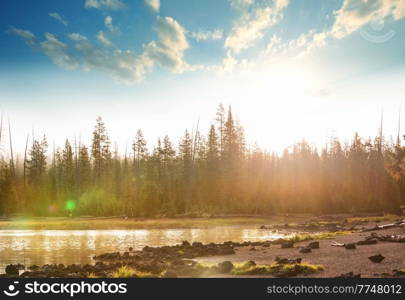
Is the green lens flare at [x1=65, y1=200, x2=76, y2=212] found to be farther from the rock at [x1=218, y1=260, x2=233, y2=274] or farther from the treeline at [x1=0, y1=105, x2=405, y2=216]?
the rock at [x1=218, y1=260, x2=233, y2=274]

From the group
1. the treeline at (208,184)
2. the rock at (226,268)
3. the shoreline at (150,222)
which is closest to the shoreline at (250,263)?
the rock at (226,268)

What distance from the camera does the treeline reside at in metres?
58.5

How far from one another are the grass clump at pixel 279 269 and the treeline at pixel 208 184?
40671 mm

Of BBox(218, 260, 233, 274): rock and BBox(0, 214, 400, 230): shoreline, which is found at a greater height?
BBox(218, 260, 233, 274): rock

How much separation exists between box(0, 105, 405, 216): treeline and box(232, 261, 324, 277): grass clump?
40.7 m

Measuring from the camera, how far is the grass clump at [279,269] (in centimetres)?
1409

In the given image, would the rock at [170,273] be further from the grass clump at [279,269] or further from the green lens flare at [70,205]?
the green lens flare at [70,205]

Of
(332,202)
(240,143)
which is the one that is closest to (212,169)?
(240,143)

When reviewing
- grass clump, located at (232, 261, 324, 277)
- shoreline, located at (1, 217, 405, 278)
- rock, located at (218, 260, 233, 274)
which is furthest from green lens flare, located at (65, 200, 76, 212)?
grass clump, located at (232, 261, 324, 277)

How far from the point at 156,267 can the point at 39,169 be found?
68545 mm

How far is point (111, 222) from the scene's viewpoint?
48969 mm

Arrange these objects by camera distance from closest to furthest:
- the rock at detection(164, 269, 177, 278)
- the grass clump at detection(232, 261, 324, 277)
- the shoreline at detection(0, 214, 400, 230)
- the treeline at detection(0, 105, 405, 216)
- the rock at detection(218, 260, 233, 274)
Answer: the grass clump at detection(232, 261, 324, 277) < the rock at detection(164, 269, 177, 278) < the rock at detection(218, 260, 233, 274) < the shoreline at detection(0, 214, 400, 230) < the treeline at detection(0, 105, 405, 216)

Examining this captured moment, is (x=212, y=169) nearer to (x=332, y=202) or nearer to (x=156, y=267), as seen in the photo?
(x=332, y=202)

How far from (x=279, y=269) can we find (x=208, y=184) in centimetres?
5037
